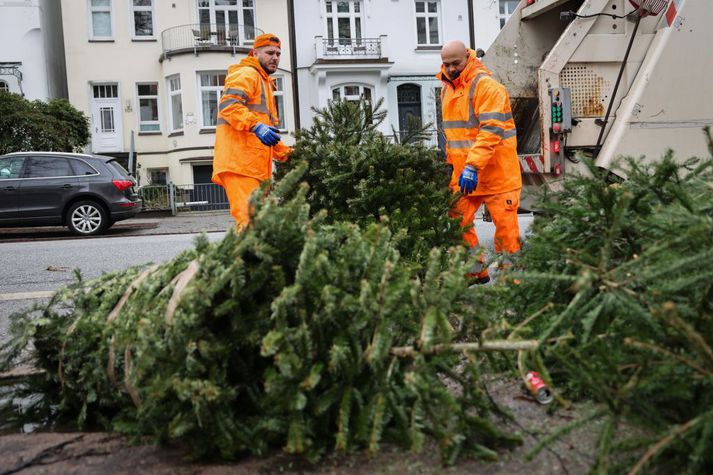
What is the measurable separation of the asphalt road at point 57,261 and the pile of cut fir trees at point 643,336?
3.45 meters

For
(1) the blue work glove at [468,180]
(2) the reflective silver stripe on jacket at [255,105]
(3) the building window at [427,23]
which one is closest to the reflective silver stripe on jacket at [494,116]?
(1) the blue work glove at [468,180]

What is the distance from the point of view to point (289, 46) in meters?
27.6

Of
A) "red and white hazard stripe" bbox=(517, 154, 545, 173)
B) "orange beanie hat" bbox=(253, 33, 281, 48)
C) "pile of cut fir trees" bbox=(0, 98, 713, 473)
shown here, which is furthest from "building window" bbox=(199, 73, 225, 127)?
"pile of cut fir trees" bbox=(0, 98, 713, 473)

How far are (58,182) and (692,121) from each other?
10951 mm

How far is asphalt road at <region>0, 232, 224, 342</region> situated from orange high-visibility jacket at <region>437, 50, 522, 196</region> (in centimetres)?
194

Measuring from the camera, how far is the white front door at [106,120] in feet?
87.7

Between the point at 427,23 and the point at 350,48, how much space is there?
10.7ft

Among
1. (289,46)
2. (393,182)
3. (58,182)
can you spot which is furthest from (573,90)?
(289,46)

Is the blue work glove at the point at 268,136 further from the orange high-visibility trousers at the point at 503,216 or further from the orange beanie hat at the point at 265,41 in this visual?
the orange high-visibility trousers at the point at 503,216

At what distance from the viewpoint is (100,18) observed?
2659 centimetres

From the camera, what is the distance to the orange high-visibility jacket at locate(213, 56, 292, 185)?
569 cm

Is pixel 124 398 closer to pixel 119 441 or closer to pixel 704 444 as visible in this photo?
pixel 119 441

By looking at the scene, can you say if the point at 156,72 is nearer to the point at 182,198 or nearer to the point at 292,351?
the point at 182,198

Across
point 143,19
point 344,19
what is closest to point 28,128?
point 143,19
